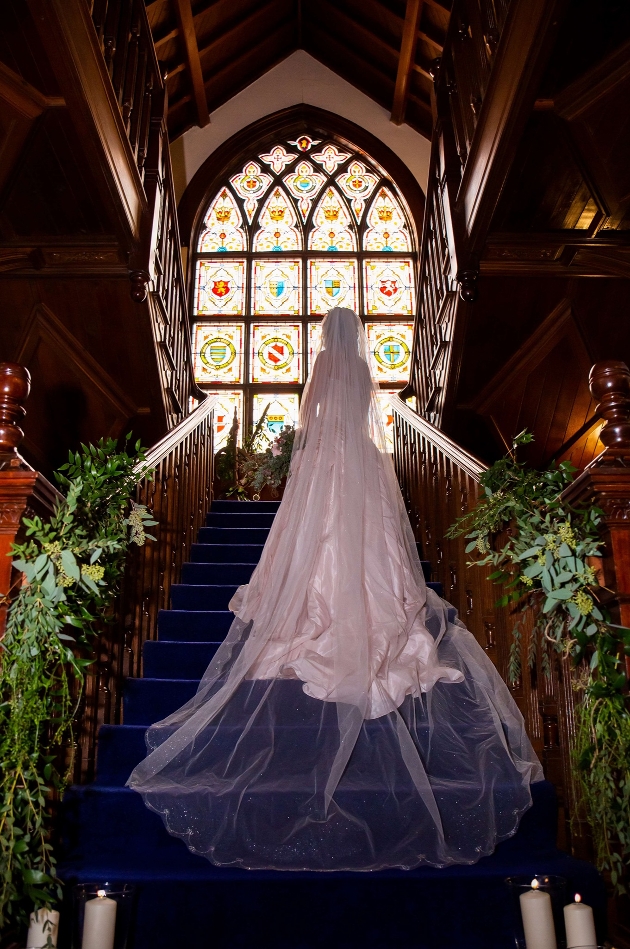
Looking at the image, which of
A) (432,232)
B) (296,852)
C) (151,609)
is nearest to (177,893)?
(296,852)

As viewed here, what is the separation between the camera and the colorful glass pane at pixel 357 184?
9.29 meters

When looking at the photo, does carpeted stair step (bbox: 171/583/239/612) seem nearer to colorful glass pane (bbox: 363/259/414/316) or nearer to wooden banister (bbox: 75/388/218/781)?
wooden banister (bbox: 75/388/218/781)

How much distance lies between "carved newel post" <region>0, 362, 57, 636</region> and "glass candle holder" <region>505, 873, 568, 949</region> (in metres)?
1.52

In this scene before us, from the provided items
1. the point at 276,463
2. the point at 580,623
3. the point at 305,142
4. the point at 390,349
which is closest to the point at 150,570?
the point at 580,623

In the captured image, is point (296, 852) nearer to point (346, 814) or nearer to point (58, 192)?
point (346, 814)

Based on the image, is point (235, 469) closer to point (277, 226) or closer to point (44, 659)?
point (277, 226)

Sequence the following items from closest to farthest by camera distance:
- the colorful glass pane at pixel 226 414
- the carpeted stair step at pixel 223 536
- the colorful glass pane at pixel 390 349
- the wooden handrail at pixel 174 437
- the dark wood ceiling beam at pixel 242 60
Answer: the wooden handrail at pixel 174 437 → the carpeted stair step at pixel 223 536 → the colorful glass pane at pixel 226 414 → the colorful glass pane at pixel 390 349 → the dark wood ceiling beam at pixel 242 60

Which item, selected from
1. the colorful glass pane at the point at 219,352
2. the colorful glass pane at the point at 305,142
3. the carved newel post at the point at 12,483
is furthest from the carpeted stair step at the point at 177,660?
the colorful glass pane at the point at 305,142

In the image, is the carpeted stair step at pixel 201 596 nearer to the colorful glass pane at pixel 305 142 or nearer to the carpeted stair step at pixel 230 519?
the carpeted stair step at pixel 230 519

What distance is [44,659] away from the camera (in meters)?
2.26

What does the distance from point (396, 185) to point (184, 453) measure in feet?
17.6

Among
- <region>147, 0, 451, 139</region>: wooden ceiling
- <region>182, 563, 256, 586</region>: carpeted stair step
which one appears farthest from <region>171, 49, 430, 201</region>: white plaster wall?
<region>182, 563, 256, 586</region>: carpeted stair step

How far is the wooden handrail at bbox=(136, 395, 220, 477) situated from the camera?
381 centimetres

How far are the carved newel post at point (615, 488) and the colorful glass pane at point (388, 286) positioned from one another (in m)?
6.38
